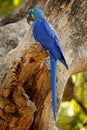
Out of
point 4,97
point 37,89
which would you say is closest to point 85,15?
point 37,89

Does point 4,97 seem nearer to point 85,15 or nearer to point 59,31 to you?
point 59,31

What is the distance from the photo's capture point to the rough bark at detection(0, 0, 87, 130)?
118 inches

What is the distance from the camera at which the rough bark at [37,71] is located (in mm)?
2990

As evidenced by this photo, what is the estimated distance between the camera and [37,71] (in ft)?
10.4

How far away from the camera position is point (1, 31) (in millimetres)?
4594

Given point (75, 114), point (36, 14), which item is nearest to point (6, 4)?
point (75, 114)

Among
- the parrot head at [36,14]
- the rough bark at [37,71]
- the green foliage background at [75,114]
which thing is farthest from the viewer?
the green foliage background at [75,114]

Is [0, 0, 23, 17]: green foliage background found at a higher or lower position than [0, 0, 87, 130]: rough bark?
lower

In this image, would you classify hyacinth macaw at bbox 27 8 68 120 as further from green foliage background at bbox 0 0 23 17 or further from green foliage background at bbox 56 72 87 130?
green foliage background at bbox 0 0 23 17

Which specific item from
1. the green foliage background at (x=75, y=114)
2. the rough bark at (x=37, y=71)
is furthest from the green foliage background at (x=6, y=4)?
the rough bark at (x=37, y=71)

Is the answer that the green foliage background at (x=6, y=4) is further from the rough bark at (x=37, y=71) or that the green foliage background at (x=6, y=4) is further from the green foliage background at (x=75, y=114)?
the rough bark at (x=37, y=71)

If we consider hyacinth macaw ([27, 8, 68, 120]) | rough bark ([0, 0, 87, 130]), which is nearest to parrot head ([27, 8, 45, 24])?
hyacinth macaw ([27, 8, 68, 120])

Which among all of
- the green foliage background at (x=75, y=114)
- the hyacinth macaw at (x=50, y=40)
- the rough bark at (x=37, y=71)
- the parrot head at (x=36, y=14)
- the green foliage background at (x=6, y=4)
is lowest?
the green foliage background at (x=75, y=114)

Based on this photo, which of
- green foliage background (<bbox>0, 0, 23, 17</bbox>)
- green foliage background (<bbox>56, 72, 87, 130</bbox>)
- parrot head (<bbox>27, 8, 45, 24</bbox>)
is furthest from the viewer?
green foliage background (<bbox>0, 0, 23, 17</bbox>)
